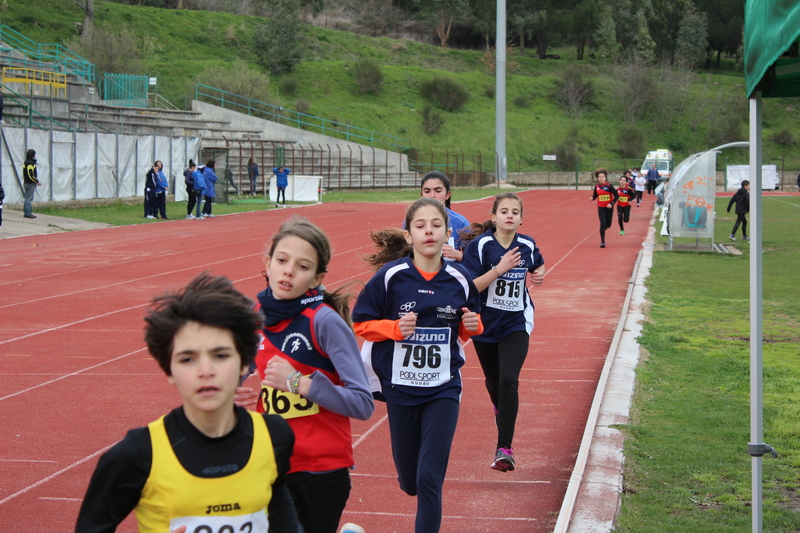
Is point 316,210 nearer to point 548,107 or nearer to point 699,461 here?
point 699,461

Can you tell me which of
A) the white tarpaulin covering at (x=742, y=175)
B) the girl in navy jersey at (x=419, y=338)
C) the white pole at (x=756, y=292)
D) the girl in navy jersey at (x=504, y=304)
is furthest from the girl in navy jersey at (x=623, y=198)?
the white tarpaulin covering at (x=742, y=175)

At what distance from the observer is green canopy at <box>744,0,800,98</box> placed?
128 inches

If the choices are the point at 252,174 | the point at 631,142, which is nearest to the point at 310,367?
the point at 252,174

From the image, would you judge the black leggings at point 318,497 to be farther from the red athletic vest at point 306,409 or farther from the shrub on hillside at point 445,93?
the shrub on hillside at point 445,93

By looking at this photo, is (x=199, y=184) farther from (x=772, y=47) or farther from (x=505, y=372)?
(x=772, y=47)

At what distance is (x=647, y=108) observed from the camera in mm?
83125

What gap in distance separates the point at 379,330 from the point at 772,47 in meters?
2.23

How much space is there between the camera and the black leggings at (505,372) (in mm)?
5688

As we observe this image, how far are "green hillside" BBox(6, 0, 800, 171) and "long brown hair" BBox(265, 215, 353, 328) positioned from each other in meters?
57.8

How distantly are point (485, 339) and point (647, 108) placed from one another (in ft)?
269

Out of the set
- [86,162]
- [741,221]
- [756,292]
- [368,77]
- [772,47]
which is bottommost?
[756,292]

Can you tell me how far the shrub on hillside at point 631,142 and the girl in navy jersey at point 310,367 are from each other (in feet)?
246

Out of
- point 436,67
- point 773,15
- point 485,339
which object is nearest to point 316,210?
point 485,339

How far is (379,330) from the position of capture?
442 centimetres
